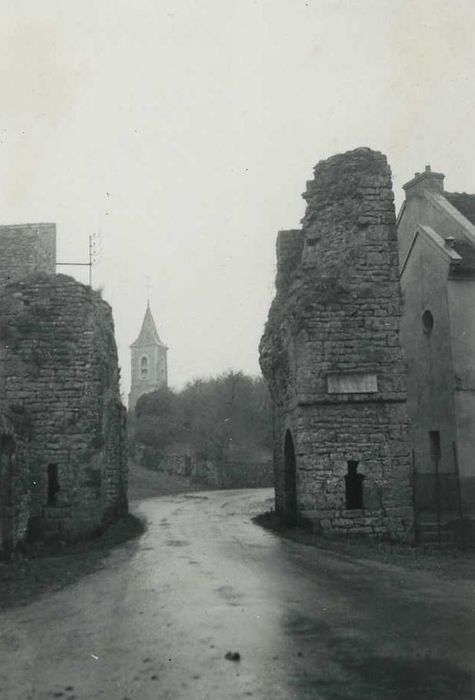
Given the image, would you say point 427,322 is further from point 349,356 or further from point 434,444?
point 349,356

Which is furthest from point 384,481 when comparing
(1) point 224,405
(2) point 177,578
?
(1) point 224,405

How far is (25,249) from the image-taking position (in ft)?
90.8

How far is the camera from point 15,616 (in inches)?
315

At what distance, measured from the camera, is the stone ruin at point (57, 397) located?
14875 millimetres

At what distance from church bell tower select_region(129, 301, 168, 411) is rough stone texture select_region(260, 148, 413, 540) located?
83.2 metres

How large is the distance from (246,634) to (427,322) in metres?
15.2

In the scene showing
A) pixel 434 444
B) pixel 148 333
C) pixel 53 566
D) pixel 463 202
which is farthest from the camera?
pixel 148 333

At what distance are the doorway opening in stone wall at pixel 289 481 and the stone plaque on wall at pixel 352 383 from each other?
6.56 ft

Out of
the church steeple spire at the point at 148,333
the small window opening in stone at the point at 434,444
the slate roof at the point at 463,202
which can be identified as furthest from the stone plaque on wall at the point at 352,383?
the church steeple spire at the point at 148,333

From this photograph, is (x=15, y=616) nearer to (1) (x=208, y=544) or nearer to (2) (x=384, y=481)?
(1) (x=208, y=544)

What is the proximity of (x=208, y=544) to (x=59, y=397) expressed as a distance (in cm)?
455

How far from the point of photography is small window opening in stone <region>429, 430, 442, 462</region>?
19.7 metres

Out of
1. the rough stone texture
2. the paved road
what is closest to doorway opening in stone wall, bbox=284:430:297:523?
the rough stone texture

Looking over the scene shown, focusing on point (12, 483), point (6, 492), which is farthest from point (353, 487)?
point (6, 492)
